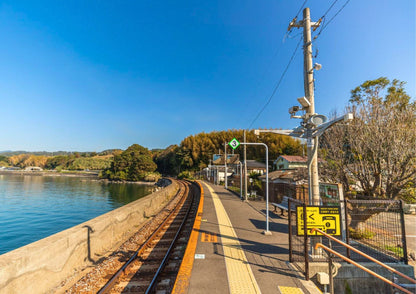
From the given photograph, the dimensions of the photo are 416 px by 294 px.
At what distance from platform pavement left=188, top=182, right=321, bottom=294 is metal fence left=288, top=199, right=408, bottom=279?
15.7 inches

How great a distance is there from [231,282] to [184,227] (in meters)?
7.23

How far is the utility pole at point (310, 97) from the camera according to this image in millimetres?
5621

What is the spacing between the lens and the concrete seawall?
4125mm

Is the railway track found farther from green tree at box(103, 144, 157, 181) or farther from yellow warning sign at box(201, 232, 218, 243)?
green tree at box(103, 144, 157, 181)

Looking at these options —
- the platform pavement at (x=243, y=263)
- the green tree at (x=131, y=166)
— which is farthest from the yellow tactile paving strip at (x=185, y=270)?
the green tree at (x=131, y=166)

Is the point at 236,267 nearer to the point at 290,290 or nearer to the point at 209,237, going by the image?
the point at 290,290

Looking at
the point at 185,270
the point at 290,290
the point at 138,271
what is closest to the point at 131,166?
the point at 138,271

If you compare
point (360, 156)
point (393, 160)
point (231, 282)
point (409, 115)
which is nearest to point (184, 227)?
point (231, 282)

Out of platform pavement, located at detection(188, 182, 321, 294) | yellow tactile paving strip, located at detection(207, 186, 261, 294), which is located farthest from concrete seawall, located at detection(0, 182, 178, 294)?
yellow tactile paving strip, located at detection(207, 186, 261, 294)

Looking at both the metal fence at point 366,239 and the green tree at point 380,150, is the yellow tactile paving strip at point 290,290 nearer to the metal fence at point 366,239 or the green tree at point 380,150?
the metal fence at point 366,239

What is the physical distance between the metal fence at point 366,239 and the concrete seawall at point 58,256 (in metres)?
5.78

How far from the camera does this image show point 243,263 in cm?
507

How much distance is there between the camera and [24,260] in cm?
433

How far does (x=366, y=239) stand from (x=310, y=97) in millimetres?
5465
